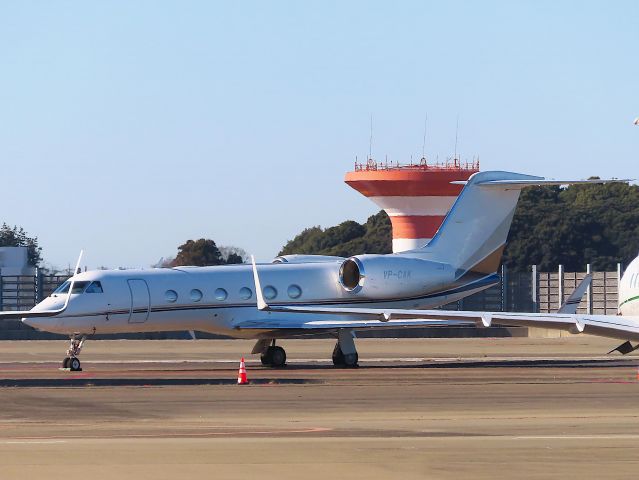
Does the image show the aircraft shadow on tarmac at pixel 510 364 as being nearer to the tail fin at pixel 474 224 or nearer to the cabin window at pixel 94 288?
the tail fin at pixel 474 224

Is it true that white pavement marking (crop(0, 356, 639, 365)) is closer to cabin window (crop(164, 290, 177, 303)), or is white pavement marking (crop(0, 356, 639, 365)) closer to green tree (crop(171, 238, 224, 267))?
cabin window (crop(164, 290, 177, 303))

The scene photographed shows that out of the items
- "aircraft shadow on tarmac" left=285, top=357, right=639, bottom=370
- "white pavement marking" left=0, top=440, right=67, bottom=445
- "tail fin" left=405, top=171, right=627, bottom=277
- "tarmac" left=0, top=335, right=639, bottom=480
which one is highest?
"tail fin" left=405, top=171, right=627, bottom=277

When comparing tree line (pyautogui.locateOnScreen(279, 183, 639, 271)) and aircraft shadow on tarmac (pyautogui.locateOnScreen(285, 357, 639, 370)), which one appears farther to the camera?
tree line (pyautogui.locateOnScreen(279, 183, 639, 271))

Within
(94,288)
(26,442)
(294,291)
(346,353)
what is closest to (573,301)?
(346,353)

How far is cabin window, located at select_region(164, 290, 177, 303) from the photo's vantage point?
3622 centimetres

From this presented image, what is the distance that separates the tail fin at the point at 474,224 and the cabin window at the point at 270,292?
Answer: 4467 mm

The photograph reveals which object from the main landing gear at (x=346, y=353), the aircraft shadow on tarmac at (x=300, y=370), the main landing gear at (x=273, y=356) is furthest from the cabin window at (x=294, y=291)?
the main landing gear at (x=346, y=353)

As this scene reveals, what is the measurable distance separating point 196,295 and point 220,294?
0.71m

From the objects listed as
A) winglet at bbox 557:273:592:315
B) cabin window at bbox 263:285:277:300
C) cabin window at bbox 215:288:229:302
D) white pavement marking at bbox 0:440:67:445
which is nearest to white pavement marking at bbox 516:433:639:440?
white pavement marking at bbox 0:440:67:445

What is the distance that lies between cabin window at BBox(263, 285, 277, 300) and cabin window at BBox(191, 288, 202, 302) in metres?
1.98

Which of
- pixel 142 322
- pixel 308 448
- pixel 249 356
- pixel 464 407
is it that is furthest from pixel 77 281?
pixel 308 448

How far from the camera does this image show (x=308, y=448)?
53.7 ft

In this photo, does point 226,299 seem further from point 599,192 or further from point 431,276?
point 599,192

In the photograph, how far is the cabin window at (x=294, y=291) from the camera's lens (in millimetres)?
38250
